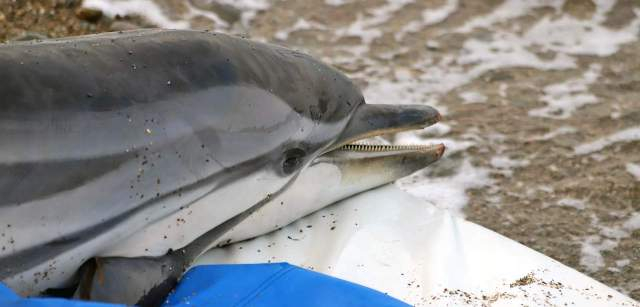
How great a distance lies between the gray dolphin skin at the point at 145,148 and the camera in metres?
3.17

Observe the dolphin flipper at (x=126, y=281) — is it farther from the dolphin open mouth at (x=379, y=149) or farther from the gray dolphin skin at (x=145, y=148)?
the dolphin open mouth at (x=379, y=149)

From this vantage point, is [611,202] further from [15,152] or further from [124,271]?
[15,152]

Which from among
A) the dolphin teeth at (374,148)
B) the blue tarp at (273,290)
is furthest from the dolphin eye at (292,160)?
the blue tarp at (273,290)

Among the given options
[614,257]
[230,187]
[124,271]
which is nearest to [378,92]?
[614,257]

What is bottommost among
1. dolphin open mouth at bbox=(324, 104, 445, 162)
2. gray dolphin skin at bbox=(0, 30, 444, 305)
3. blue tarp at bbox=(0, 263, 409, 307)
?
blue tarp at bbox=(0, 263, 409, 307)

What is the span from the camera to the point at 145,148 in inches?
133

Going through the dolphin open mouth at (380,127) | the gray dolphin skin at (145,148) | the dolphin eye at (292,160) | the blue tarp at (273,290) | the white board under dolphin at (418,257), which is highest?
the gray dolphin skin at (145,148)

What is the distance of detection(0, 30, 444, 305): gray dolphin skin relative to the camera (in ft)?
10.4

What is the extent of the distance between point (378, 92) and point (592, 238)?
2.19m

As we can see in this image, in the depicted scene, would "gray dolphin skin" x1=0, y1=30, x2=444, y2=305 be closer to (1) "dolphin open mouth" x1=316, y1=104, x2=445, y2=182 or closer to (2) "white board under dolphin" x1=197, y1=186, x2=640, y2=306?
(1) "dolphin open mouth" x1=316, y1=104, x2=445, y2=182

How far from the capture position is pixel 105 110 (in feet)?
10.9

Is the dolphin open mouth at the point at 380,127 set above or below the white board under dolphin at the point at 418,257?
above

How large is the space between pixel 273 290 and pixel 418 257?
0.82 m

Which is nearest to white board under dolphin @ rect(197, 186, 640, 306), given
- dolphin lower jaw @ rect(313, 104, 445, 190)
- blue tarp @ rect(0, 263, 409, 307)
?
dolphin lower jaw @ rect(313, 104, 445, 190)
